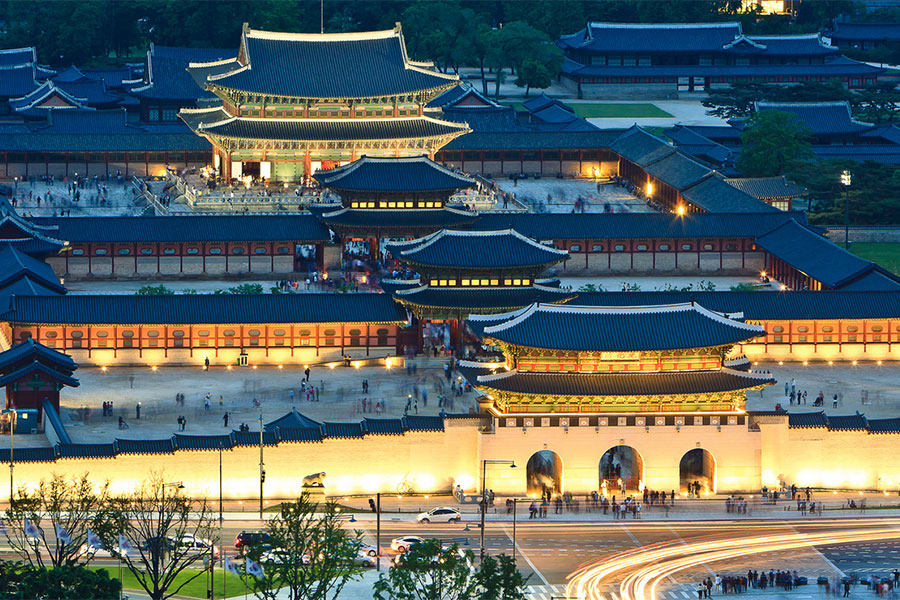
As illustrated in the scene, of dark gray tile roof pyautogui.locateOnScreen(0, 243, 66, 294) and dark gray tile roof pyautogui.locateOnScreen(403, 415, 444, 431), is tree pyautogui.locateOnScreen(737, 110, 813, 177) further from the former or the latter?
dark gray tile roof pyautogui.locateOnScreen(403, 415, 444, 431)

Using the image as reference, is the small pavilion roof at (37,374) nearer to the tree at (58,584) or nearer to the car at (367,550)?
the car at (367,550)

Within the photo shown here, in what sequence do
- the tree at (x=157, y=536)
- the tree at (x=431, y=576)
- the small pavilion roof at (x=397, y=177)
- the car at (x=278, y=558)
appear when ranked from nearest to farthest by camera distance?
the tree at (x=431, y=576)
the car at (x=278, y=558)
the tree at (x=157, y=536)
the small pavilion roof at (x=397, y=177)

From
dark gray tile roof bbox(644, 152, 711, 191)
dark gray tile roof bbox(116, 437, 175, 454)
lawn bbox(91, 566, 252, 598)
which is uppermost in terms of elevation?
dark gray tile roof bbox(644, 152, 711, 191)

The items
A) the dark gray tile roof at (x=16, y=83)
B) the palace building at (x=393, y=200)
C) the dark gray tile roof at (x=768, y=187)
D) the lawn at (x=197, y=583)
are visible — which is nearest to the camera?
the lawn at (x=197, y=583)

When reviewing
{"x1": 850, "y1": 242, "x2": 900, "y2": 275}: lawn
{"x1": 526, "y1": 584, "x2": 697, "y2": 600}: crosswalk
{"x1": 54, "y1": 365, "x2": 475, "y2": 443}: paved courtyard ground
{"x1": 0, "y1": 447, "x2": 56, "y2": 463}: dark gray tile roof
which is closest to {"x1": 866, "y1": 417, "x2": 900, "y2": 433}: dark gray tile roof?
{"x1": 526, "y1": 584, "x2": 697, "y2": 600}: crosswalk

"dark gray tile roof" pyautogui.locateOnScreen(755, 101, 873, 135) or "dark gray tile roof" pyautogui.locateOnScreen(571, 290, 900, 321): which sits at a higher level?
"dark gray tile roof" pyautogui.locateOnScreen(755, 101, 873, 135)

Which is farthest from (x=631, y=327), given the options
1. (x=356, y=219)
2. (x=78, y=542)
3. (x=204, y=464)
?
(x=356, y=219)

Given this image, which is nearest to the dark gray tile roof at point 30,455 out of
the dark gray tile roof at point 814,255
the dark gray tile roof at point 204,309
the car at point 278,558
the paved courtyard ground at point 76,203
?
the car at point 278,558
